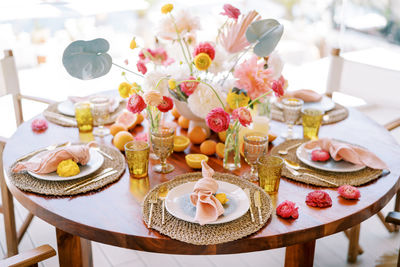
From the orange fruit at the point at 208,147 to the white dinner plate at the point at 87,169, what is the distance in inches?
13.5

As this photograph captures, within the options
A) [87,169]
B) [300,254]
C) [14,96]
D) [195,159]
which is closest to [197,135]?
[195,159]

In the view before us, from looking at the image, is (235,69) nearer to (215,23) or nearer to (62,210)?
(62,210)

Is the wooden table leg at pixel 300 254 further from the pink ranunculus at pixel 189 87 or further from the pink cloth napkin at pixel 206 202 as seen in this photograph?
the pink ranunculus at pixel 189 87

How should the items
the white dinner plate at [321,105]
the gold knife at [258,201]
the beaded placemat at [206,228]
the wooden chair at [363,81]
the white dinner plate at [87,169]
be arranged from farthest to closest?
1. the wooden chair at [363,81]
2. the white dinner plate at [321,105]
3. the white dinner plate at [87,169]
4. the gold knife at [258,201]
5. the beaded placemat at [206,228]

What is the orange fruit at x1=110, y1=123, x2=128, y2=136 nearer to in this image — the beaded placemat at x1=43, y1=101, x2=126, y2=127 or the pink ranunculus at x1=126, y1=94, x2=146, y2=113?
the beaded placemat at x1=43, y1=101, x2=126, y2=127

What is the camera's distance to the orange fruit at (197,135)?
1.65 meters

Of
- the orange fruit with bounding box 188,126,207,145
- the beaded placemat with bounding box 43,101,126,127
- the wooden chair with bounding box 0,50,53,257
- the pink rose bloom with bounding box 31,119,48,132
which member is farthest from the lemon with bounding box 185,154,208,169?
the wooden chair with bounding box 0,50,53,257

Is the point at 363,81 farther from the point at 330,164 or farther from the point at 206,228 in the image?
the point at 206,228

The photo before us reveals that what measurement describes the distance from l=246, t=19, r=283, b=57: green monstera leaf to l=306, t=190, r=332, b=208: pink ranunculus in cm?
→ 45

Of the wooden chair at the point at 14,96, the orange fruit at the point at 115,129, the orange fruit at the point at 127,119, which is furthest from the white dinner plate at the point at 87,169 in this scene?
the wooden chair at the point at 14,96

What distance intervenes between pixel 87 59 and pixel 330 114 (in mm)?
1059

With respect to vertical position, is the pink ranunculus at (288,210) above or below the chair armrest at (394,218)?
above

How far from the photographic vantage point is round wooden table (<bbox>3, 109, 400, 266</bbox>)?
112cm

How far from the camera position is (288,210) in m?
1.19
